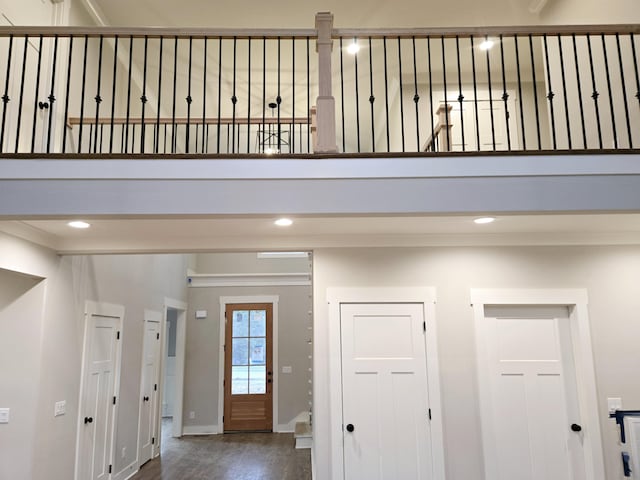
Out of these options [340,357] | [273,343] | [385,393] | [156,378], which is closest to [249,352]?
[273,343]

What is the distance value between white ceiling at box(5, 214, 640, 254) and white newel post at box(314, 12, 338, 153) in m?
0.81


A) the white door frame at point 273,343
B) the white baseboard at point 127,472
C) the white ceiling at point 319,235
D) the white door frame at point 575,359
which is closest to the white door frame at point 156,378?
the white baseboard at point 127,472

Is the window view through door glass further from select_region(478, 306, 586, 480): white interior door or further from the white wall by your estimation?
select_region(478, 306, 586, 480): white interior door

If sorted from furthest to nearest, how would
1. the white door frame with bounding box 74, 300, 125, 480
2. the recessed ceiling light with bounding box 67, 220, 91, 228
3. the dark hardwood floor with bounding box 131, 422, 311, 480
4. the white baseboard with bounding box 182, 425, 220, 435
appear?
the white baseboard with bounding box 182, 425, 220, 435 → the dark hardwood floor with bounding box 131, 422, 311, 480 → the white door frame with bounding box 74, 300, 125, 480 → the recessed ceiling light with bounding box 67, 220, 91, 228

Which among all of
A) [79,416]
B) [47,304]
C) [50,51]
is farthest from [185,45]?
[79,416]

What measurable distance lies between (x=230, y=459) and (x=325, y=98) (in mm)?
5749

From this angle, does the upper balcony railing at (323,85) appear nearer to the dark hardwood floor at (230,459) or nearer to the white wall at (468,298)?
the white wall at (468,298)

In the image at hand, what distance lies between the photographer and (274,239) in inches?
179

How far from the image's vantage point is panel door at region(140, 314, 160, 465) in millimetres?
6750

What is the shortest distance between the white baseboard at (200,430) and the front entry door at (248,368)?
21 centimetres

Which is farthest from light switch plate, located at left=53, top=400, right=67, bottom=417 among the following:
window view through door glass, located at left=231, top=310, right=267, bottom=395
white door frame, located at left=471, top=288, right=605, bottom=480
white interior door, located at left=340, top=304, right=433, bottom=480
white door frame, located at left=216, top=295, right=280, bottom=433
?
window view through door glass, located at left=231, top=310, right=267, bottom=395

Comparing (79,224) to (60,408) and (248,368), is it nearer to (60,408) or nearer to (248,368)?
(60,408)

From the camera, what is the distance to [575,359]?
14.5 feet

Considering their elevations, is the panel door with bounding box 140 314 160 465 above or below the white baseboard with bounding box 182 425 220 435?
above
